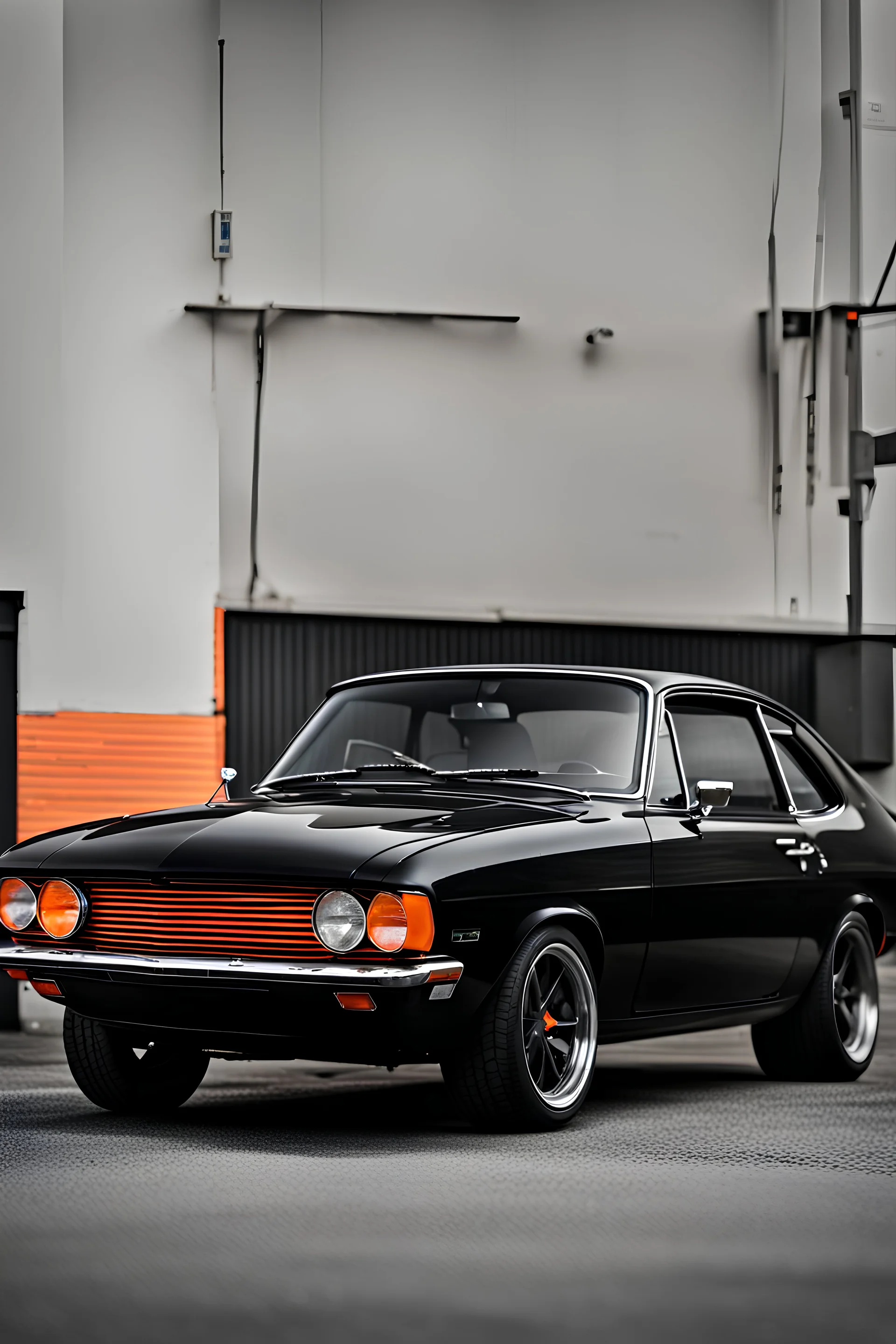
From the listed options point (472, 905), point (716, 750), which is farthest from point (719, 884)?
point (716, 750)

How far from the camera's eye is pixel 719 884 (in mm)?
6988

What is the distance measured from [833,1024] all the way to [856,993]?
43 centimetres

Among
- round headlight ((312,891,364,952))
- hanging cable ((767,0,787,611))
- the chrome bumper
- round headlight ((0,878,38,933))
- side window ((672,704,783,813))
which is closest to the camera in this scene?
the chrome bumper

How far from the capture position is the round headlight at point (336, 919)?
5508 mm

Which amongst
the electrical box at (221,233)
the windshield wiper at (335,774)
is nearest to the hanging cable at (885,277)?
the electrical box at (221,233)

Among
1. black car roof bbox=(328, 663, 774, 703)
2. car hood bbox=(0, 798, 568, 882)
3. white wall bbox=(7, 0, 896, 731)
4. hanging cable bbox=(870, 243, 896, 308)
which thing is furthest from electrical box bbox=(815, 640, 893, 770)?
car hood bbox=(0, 798, 568, 882)

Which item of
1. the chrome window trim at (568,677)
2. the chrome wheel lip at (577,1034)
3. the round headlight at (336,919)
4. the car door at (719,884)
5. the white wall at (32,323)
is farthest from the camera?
the white wall at (32,323)

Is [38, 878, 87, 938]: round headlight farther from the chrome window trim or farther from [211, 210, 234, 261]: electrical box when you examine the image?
[211, 210, 234, 261]: electrical box

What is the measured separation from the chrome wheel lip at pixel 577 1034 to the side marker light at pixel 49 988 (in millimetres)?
1601

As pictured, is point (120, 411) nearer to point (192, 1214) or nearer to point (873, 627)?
point (873, 627)

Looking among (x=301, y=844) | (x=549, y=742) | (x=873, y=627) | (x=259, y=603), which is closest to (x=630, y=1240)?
(x=301, y=844)

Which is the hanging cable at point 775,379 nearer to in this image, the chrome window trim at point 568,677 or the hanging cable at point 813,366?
the hanging cable at point 813,366

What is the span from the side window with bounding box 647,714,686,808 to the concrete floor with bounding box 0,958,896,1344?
3.79 feet

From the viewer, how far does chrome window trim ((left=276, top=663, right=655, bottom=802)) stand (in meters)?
6.74
